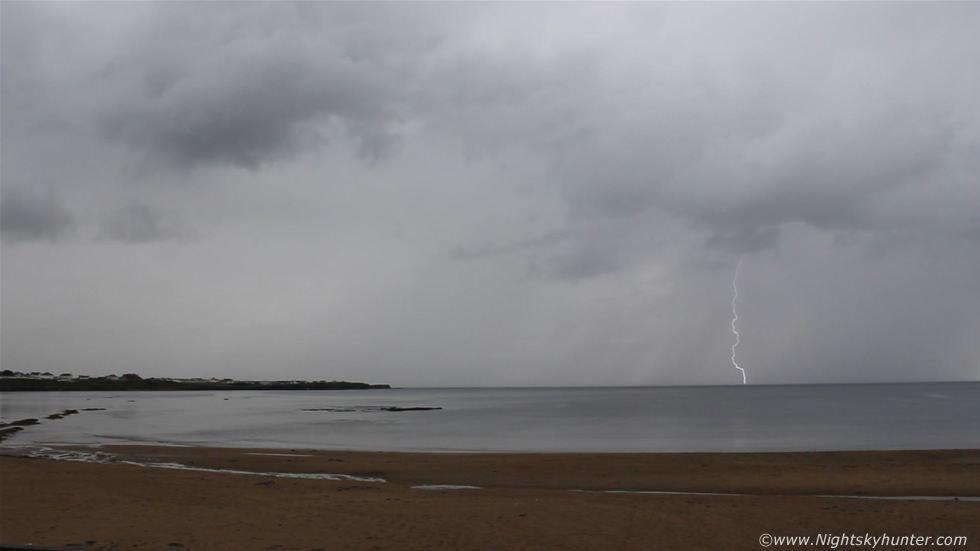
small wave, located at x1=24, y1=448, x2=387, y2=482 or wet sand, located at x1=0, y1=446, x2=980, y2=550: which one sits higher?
wet sand, located at x1=0, y1=446, x2=980, y2=550

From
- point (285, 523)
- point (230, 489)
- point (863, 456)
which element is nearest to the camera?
point (285, 523)

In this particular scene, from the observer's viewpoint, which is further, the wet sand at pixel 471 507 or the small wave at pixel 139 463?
the small wave at pixel 139 463

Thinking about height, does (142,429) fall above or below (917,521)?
below

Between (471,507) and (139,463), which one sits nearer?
(471,507)

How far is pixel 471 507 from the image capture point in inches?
608

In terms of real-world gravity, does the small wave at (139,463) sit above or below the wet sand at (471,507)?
below

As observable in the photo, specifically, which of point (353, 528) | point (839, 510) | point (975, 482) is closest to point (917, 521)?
point (839, 510)

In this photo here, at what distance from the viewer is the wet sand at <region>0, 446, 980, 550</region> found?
12.3m

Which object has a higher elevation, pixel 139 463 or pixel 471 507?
pixel 471 507

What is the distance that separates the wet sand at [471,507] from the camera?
40.3ft

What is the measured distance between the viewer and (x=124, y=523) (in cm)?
1298

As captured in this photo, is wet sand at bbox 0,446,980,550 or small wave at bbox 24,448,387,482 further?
small wave at bbox 24,448,387,482

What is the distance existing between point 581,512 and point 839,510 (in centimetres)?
608

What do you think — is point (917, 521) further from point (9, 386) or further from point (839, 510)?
point (9, 386)
